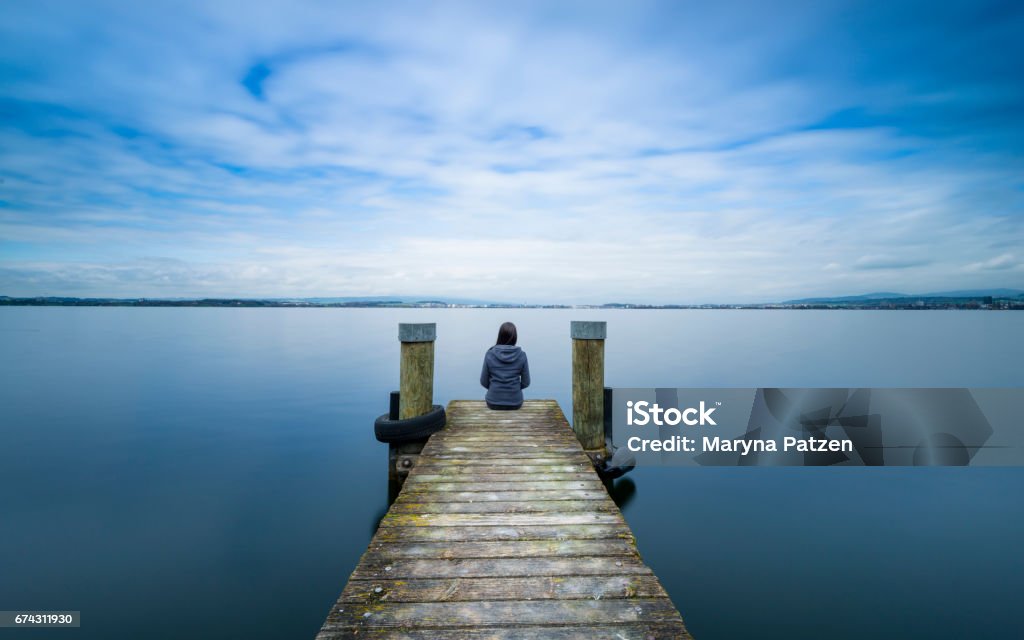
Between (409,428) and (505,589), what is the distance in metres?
4.42

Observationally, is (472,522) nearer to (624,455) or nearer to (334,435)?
(624,455)

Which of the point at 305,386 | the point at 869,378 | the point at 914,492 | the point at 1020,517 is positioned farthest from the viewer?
the point at 869,378

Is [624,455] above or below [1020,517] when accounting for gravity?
above

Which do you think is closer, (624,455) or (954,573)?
(954,573)

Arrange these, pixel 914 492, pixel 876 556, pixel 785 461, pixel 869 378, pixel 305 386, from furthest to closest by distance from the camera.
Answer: pixel 869 378
pixel 305 386
pixel 785 461
pixel 914 492
pixel 876 556

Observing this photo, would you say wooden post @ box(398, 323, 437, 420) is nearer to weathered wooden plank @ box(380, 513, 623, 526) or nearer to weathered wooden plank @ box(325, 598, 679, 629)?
weathered wooden plank @ box(380, 513, 623, 526)

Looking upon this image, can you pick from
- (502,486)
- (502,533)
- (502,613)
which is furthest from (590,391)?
(502,613)

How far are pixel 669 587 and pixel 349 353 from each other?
33.5 m

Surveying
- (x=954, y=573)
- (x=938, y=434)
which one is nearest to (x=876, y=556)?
(x=954, y=573)

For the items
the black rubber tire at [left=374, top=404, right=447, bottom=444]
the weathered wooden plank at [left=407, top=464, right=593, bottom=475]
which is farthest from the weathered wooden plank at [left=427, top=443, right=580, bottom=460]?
the black rubber tire at [left=374, top=404, right=447, bottom=444]

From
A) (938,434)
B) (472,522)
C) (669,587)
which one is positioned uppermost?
(472,522)

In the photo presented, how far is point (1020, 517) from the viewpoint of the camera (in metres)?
8.49

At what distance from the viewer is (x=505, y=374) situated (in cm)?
862

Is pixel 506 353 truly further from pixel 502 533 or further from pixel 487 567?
pixel 487 567
